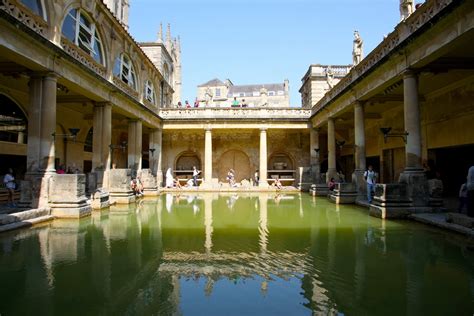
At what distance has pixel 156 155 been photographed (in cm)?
2317

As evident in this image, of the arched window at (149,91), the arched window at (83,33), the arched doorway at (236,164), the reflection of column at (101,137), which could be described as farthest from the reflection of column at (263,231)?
the arched doorway at (236,164)

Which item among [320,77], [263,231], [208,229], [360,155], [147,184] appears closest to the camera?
[263,231]

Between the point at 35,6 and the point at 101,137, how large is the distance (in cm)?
582

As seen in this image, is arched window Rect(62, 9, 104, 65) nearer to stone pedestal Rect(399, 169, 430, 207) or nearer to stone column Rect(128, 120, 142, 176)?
stone column Rect(128, 120, 142, 176)

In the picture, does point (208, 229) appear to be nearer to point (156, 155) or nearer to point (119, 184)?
point (119, 184)

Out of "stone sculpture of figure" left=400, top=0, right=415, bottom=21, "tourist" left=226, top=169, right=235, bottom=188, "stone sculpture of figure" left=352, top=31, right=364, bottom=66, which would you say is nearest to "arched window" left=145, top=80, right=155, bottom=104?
"tourist" left=226, top=169, right=235, bottom=188

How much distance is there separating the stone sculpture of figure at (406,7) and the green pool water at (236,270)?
730cm

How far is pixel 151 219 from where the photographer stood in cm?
972

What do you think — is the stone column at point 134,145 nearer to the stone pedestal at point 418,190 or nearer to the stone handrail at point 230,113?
the stone handrail at point 230,113

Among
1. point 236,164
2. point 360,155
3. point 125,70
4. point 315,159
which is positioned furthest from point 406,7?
point 236,164

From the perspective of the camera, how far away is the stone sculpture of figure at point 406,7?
35.5 ft

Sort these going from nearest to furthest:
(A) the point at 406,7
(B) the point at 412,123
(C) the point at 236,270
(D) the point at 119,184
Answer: (C) the point at 236,270
(B) the point at 412,123
(A) the point at 406,7
(D) the point at 119,184

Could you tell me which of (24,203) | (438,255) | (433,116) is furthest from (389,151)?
(24,203)

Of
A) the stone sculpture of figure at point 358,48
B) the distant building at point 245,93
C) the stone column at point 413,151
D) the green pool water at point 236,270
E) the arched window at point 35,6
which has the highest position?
the distant building at point 245,93
